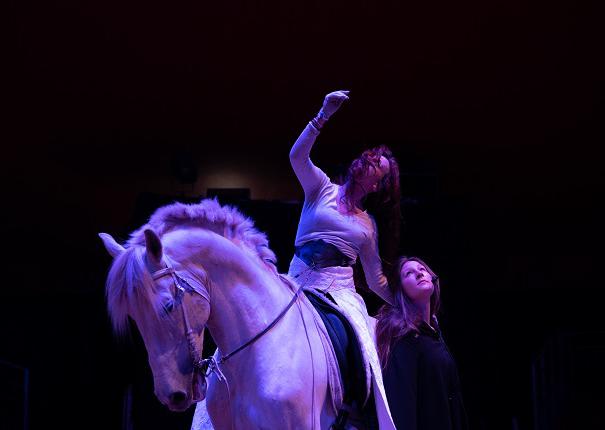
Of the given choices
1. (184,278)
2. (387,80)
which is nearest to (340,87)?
(387,80)

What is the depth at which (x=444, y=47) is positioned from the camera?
539cm

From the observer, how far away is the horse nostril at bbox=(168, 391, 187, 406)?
1854 mm

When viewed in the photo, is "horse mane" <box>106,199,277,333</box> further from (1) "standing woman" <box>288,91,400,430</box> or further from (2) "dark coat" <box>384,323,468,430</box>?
(2) "dark coat" <box>384,323,468,430</box>

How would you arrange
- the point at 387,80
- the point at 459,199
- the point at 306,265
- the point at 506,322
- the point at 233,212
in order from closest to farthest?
1. the point at 233,212
2. the point at 306,265
3. the point at 459,199
4. the point at 506,322
5. the point at 387,80

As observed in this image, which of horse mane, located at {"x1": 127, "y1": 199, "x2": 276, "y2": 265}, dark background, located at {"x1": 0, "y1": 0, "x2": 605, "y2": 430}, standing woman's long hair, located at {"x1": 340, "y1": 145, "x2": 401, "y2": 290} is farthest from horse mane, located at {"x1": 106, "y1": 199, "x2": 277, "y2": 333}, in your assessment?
dark background, located at {"x1": 0, "y1": 0, "x2": 605, "y2": 430}

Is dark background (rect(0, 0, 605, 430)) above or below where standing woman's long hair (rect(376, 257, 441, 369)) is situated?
above

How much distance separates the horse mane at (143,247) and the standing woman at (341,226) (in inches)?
11.8

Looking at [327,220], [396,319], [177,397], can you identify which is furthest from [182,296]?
[396,319]

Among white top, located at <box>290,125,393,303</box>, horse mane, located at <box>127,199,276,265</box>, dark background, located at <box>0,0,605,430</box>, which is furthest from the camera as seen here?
dark background, located at <box>0,0,605,430</box>

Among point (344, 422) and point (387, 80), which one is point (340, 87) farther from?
point (344, 422)

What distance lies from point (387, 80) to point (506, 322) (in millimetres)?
1974

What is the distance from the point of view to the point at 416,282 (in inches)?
106

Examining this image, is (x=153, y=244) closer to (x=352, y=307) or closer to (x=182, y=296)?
(x=182, y=296)

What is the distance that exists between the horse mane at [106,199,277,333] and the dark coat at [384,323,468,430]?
0.72 metres
